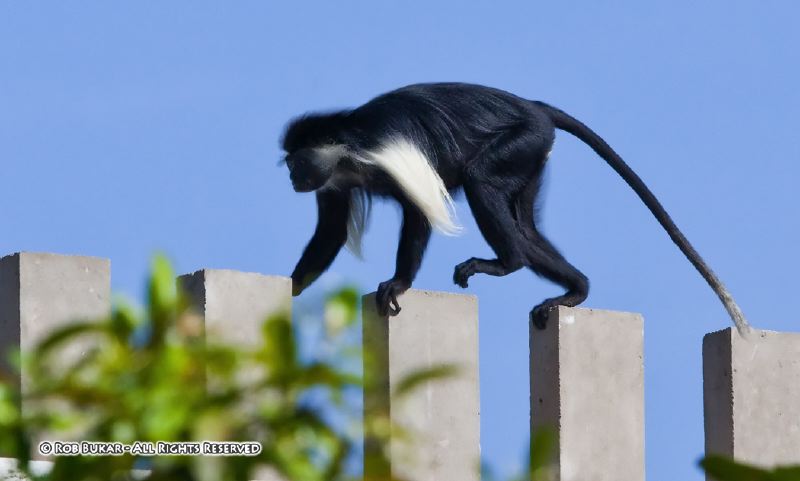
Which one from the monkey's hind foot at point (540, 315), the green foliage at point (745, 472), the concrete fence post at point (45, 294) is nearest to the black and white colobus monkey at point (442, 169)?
the monkey's hind foot at point (540, 315)

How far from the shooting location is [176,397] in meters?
0.82

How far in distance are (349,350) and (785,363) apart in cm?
287

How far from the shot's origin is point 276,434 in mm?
841

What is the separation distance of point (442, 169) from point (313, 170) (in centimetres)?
41

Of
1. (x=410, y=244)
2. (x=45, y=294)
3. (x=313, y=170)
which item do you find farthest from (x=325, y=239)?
(x=45, y=294)

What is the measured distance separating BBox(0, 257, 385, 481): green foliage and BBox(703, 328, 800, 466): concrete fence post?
2.75 metres

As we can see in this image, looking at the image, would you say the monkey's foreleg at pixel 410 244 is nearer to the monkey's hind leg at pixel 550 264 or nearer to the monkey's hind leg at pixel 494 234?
the monkey's hind leg at pixel 494 234

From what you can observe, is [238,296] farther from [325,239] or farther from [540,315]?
[325,239]

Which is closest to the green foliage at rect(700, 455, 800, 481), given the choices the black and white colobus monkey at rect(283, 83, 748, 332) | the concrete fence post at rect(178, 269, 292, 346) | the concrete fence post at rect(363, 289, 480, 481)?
the concrete fence post at rect(178, 269, 292, 346)

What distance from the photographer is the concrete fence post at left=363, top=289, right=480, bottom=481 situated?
3123 mm

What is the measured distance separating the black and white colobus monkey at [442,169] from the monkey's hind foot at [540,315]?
38.6 inches

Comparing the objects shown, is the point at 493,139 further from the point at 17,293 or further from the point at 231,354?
the point at 231,354

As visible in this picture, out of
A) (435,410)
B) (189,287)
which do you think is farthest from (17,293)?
(435,410)

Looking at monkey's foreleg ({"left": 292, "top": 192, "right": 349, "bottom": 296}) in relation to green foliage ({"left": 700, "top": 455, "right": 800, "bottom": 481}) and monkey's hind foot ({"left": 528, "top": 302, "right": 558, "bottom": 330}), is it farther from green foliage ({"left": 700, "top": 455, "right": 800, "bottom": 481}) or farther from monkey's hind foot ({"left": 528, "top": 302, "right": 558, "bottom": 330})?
green foliage ({"left": 700, "top": 455, "right": 800, "bottom": 481})
